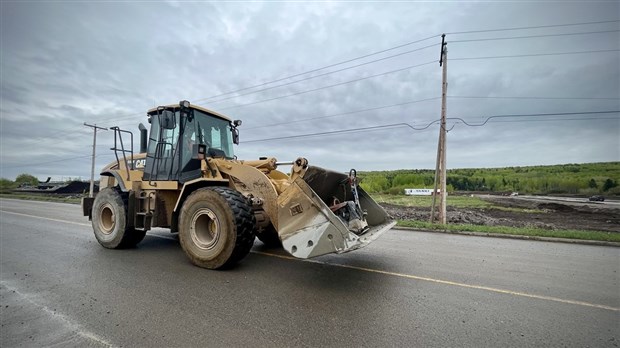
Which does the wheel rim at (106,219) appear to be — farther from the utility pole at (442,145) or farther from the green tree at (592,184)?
the green tree at (592,184)

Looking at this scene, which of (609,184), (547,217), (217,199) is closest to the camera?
(217,199)

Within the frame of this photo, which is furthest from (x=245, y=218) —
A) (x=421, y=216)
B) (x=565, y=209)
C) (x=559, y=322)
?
(x=565, y=209)

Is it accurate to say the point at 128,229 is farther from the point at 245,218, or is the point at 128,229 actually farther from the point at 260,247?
the point at 245,218

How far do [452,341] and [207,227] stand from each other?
3.85 meters

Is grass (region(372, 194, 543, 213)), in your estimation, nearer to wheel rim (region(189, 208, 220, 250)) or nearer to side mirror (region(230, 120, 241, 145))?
side mirror (region(230, 120, 241, 145))

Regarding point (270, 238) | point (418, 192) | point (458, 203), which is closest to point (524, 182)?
point (418, 192)

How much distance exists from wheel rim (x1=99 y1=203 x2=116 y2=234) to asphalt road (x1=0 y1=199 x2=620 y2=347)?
0.61 metres

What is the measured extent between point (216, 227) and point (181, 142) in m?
2.19

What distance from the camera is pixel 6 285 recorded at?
13.4 feet

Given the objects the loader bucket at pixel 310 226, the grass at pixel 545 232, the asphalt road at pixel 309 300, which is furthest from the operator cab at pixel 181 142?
the grass at pixel 545 232

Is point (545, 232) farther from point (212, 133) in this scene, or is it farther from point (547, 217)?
point (212, 133)

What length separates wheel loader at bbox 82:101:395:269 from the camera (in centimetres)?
408

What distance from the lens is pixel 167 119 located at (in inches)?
215

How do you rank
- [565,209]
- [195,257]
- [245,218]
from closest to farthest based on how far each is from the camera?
1. [245,218]
2. [195,257]
3. [565,209]
